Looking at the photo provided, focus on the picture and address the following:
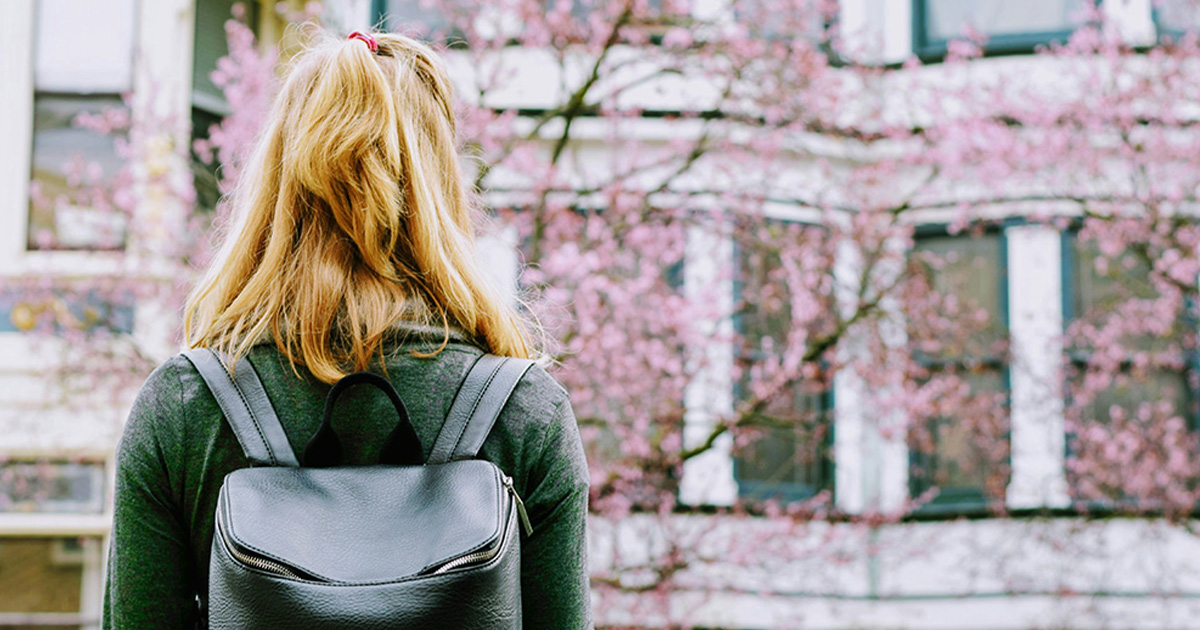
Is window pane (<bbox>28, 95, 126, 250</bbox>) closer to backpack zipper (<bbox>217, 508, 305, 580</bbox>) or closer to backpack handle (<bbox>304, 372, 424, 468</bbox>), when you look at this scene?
backpack handle (<bbox>304, 372, 424, 468</bbox>)

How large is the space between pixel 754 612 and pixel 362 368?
739cm

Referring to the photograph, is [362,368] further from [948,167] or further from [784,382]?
[948,167]

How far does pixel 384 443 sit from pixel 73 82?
24.5 feet

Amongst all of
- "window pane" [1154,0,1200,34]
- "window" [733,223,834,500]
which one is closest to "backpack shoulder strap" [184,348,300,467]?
"window" [733,223,834,500]

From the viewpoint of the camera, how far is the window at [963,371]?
8.06 meters

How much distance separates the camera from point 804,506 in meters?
7.68

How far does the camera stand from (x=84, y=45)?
26.5ft

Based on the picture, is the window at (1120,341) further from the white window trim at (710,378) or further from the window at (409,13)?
the window at (409,13)

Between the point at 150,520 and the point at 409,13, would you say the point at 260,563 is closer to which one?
the point at 150,520

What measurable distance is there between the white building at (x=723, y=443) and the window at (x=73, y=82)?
14 mm

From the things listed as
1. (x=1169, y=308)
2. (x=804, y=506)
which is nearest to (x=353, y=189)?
(x=804, y=506)

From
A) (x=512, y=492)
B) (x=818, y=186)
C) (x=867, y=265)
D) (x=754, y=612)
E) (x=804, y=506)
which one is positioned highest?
(x=818, y=186)

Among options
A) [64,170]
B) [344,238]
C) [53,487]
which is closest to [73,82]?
[64,170]

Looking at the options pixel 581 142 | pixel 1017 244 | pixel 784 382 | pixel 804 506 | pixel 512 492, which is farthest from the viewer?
pixel 1017 244
